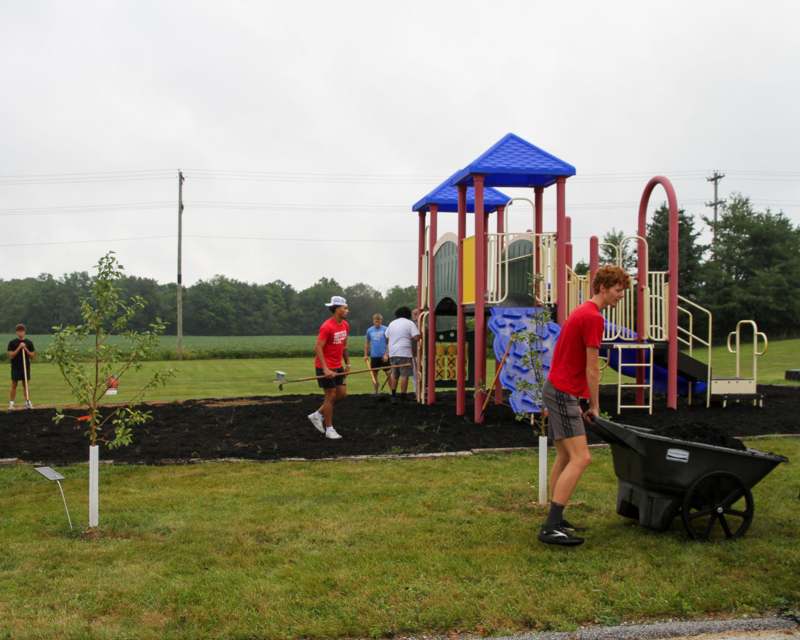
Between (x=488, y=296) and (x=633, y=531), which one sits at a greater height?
(x=488, y=296)

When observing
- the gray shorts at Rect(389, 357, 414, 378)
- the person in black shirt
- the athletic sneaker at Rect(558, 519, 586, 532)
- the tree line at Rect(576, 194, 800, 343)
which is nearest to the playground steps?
the gray shorts at Rect(389, 357, 414, 378)

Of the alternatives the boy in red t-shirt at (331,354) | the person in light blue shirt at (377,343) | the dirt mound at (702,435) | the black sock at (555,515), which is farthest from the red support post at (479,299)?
the black sock at (555,515)

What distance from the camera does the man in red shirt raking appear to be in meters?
5.56

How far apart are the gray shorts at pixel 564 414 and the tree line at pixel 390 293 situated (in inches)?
889

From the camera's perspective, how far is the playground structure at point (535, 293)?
12.4 metres

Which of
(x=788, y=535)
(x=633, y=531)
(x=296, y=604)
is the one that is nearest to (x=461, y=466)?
(x=633, y=531)

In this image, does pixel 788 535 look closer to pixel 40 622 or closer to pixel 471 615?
pixel 471 615

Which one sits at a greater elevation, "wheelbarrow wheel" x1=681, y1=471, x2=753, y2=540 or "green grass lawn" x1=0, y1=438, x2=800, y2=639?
"wheelbarrow wheel" x1=681, y1=471, x2=753, y2=540

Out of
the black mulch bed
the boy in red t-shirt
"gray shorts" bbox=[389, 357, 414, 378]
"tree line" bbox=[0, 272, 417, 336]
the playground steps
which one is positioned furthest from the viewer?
"tree line" bbox=[0, 272, 417, 336]

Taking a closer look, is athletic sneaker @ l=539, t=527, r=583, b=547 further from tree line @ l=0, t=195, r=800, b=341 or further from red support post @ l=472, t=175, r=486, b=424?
tree line @ l=0, t=195, r=800, b=341

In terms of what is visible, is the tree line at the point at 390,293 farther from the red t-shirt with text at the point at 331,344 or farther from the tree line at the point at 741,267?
the red t-shirt with text at the point at 331,344

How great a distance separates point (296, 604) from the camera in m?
4.46

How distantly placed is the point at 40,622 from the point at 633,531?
12.8 ft

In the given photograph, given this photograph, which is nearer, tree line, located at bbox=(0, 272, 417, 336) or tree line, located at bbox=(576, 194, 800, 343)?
tree line, located at bbox=(576, 194, 800, 343)
